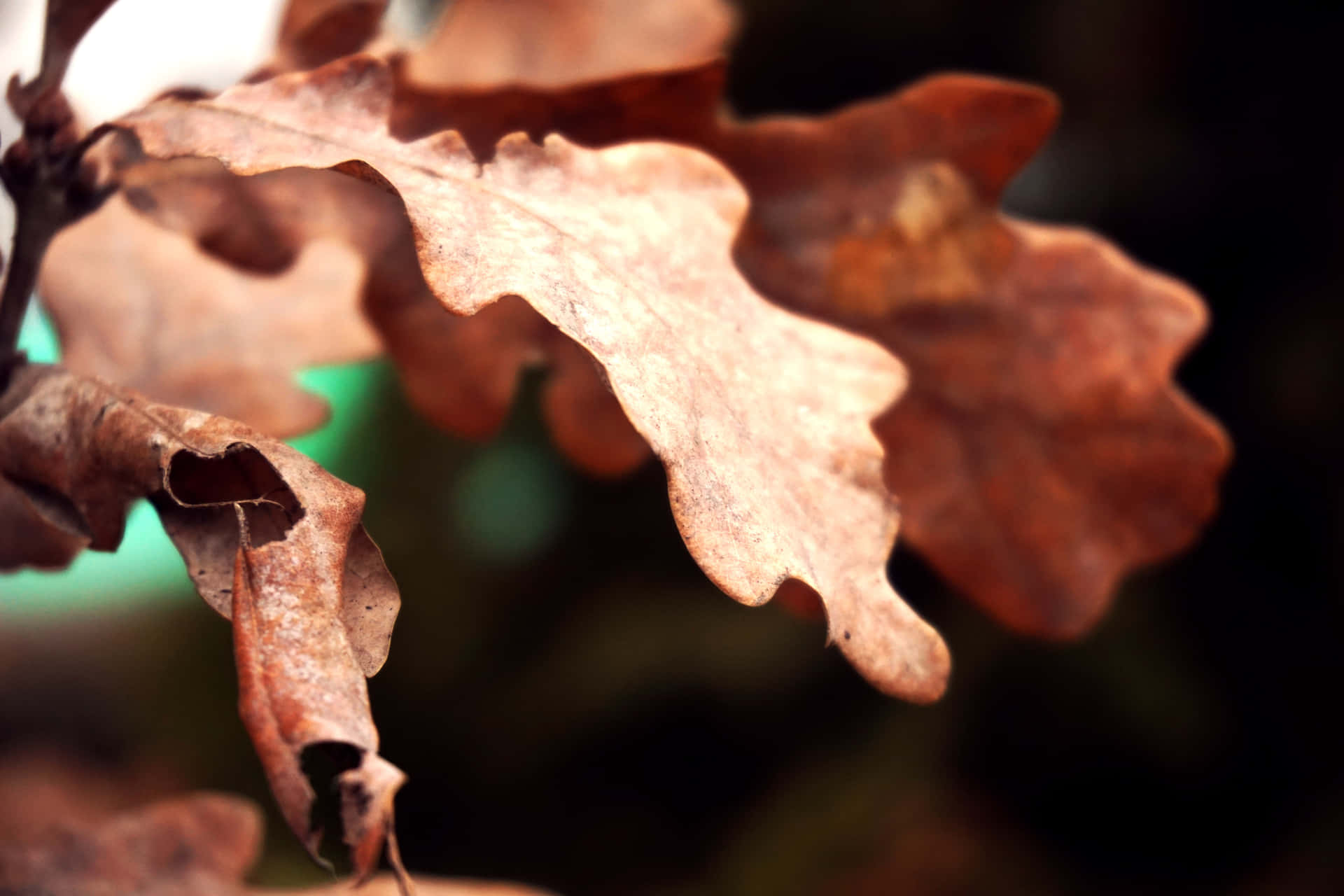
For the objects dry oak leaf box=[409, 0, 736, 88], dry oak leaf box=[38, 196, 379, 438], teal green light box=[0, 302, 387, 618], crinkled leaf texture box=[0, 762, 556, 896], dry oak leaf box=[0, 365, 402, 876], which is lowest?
teal green light box=[0, 302, 387, 618]

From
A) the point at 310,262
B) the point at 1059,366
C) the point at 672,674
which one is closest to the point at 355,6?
the point at 310,262

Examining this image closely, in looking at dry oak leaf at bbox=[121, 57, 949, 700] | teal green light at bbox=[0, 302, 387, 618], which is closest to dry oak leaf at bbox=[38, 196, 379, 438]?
dry oak leaf at bbox=[121, 57, 949, 700]

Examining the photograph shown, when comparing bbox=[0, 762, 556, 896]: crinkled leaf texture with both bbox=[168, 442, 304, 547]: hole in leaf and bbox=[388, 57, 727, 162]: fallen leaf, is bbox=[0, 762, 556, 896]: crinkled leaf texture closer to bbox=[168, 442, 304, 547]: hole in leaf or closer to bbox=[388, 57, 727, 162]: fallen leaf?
bbox=[168, 442, 304, 547]: hole in leaf

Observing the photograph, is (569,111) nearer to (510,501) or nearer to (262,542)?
(262,542)

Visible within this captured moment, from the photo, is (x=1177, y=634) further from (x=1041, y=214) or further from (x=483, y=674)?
(x=483, y=674)

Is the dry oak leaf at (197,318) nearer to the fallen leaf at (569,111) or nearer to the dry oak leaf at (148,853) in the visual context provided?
the fallen leaf at (569,111)

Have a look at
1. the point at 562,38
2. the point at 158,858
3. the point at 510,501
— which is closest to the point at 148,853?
the point at 158,858

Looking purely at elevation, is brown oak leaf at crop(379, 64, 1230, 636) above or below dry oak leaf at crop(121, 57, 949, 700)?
below
